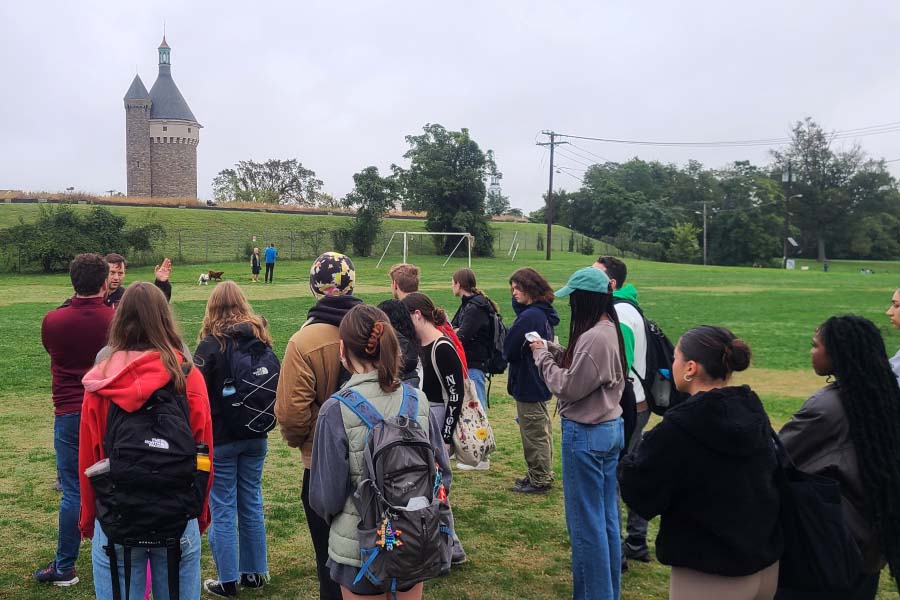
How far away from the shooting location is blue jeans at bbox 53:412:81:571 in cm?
449

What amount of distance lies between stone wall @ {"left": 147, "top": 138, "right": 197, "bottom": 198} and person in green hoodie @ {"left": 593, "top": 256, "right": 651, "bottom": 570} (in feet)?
258

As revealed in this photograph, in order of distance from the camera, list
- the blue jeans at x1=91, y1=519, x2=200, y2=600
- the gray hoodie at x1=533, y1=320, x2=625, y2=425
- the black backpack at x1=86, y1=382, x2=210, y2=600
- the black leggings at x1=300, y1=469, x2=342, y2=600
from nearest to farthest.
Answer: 1. the black backpack at x1=86, y1=382, x2=210, y2=600
2. the blue jeans at x1=91, y1=519, x2=200, y2=600
3. the black leggings at x1=300, y1=469, x2=342, y2=600
4. the gray hoodie at x1=533, y1=320, x2=625, y2=425

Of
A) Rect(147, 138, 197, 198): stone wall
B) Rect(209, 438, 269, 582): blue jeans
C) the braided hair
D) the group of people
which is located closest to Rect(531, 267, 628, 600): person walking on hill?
the braided hair

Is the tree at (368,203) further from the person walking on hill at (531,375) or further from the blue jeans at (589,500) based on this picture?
the blue jeans at (589,500)

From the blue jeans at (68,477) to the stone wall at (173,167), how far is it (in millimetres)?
78537

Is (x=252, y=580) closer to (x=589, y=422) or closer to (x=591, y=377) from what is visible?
(x=589, y=422)

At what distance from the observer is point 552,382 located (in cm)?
418

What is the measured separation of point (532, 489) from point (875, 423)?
3970 mm

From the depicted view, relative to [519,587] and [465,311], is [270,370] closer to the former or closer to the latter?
[519,587]

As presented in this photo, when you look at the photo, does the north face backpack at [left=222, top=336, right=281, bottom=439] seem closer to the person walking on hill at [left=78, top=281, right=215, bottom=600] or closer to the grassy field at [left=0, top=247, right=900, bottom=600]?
the person walking on hill at [left=78, top=281, right=215, bottom=600]

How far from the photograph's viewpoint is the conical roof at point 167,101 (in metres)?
78.8

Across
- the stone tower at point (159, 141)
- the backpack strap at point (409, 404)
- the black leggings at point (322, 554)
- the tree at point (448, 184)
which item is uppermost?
the stone tower at point (159, 141)

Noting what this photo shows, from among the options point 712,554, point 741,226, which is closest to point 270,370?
point 712,554

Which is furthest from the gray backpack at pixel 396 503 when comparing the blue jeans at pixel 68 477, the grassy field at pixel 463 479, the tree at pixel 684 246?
the tree at pixel 684 246
